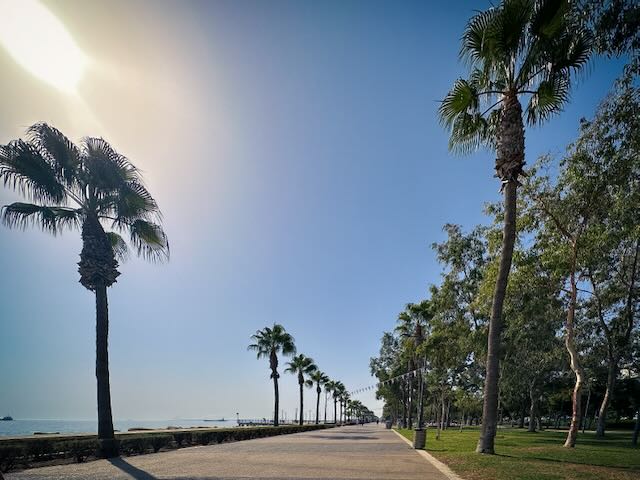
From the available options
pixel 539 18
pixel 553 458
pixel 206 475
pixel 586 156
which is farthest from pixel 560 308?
pixel 206 475

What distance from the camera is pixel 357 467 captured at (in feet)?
43.1

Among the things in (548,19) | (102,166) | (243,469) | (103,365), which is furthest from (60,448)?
(548,19)

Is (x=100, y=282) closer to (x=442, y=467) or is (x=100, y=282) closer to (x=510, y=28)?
(x=442, y=467)

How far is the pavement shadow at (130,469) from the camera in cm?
1055

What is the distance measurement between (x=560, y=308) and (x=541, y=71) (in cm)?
1537

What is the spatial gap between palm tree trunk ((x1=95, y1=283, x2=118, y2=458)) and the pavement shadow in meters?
2.75

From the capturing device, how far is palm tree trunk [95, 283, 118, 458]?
55.0 ft

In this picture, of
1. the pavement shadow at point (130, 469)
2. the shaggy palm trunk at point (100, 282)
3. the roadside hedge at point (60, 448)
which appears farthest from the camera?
the shaggy palm trunk at point (100, 282)

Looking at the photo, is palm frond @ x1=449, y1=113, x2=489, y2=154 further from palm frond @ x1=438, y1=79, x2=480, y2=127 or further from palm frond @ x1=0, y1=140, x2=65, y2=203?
palm frond @ x1=0, y1=140, x2=65, y2=203

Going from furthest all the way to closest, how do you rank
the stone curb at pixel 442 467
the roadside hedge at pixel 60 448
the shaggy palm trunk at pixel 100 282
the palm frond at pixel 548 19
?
the shaggy palm trunk at pixel 100 282 < the palm frond at pixel 548 19 < the roadside hedge at pixel 60 448 < the stone curb at pixel 442 467

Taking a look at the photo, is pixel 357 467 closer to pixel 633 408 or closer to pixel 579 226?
pixel 579 226

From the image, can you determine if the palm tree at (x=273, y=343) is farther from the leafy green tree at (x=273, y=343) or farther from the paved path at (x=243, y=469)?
the paved path at (x=243, y=469)

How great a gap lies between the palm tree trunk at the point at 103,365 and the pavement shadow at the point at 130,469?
2.75 m

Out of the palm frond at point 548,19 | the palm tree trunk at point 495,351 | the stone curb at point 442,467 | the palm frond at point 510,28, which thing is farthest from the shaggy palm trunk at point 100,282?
the palm frond at point 548,19
